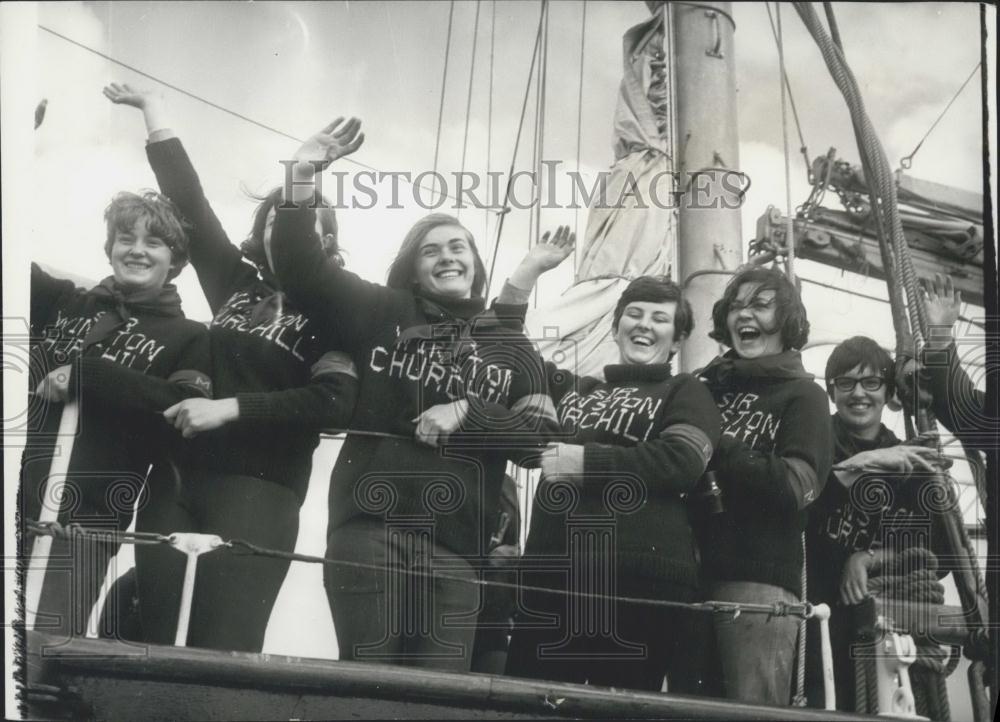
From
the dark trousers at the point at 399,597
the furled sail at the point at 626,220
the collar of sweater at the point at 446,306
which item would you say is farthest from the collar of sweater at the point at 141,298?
the furled sail at the point at 626,220

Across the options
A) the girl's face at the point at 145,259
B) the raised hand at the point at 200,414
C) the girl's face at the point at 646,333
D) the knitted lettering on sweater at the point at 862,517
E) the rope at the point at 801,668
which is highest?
the girl's face at the point at 145,259

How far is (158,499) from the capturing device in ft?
13.7

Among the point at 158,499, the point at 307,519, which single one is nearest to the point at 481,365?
the point at 307,519

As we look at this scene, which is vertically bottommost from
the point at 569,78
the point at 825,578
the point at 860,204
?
the point at 825,578

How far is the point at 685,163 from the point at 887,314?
85 cm

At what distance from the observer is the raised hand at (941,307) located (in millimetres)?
4566

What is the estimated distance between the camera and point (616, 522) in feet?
13.8

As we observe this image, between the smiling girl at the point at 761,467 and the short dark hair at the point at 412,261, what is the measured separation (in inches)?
30.4

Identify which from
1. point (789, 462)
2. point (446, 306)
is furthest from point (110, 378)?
point (789, 462)

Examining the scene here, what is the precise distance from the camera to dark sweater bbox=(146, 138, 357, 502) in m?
4.16

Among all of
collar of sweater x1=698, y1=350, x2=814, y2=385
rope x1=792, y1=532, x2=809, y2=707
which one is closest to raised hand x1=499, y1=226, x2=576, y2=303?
collar of sweater x1=698, y1=350, x2=814, y2=385

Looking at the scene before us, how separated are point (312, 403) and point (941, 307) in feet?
6.86

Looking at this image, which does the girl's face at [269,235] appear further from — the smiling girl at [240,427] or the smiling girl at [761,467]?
the smiling girl at [761,467]

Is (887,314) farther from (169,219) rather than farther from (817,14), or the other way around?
(169,219)
